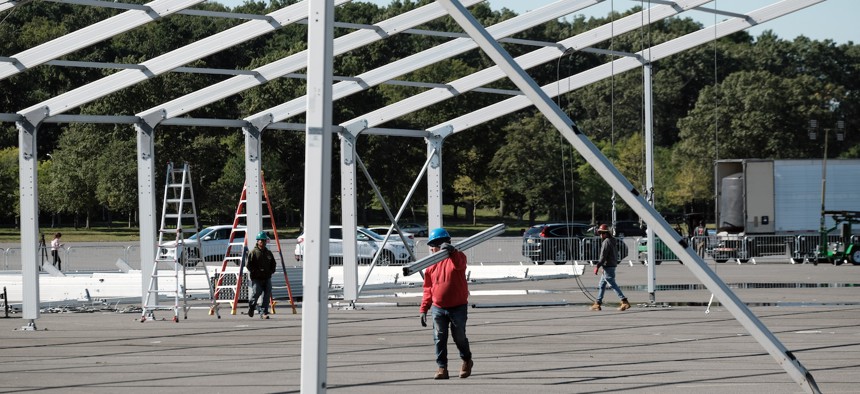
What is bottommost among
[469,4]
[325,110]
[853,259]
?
[853,259]

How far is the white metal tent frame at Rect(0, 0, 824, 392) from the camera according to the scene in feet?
30.9

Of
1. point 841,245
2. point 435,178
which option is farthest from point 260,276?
point 841,245

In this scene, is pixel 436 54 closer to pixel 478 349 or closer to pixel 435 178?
pixel 435 178

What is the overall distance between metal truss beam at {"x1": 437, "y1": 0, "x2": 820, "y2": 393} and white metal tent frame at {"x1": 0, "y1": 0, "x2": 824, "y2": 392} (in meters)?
0.01

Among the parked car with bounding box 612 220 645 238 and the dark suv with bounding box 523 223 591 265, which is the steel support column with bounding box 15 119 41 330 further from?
the parked car with bounding box 612 220 645 238

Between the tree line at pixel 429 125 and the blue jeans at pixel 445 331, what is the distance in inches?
1985

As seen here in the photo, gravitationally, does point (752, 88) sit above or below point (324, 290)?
above

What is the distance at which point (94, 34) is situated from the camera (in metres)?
18.7

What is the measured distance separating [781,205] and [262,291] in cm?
2825

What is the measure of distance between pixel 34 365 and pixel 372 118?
36.4ft

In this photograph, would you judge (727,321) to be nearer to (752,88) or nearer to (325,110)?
(325,110)

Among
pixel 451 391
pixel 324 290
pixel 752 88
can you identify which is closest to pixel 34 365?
pixel 451 391

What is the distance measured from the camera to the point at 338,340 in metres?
18.6

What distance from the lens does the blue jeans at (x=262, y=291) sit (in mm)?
23438
